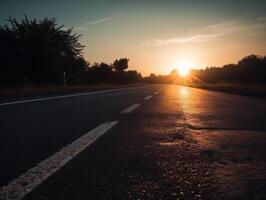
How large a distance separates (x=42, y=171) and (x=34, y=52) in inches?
1107

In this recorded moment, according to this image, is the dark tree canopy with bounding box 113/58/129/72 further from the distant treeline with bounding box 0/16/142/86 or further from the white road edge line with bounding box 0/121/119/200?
the white road edge line with bounding box 0/121/119/200

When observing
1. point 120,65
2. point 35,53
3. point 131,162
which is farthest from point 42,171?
point 120,65

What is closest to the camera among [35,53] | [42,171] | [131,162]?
[42,171]

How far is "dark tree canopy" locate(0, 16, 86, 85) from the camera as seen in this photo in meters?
29.0

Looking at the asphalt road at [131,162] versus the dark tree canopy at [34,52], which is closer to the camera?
the asphalt road at [131,162]

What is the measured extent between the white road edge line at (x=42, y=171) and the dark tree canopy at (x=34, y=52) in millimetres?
26066

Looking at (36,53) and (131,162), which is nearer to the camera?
(131,162)

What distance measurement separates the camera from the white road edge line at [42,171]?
2.33 metres

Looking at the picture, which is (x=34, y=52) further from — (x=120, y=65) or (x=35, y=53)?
(x=120, y=65)

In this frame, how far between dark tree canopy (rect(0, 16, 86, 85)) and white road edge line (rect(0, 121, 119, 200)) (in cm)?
2607

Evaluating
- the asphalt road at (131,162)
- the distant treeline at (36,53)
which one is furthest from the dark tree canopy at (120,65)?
the asphalt road at (131,162)

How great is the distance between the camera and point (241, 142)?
4.25 m

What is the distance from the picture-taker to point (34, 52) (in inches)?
1160

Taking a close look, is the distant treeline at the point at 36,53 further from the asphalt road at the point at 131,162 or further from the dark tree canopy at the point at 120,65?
the dark tree canopy at the point at 120,65
